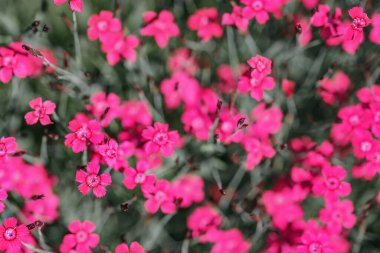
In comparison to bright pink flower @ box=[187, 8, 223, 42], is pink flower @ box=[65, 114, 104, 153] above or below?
below

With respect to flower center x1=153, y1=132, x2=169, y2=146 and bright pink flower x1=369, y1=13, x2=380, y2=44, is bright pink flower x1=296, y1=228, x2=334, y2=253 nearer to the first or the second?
flower center x1=153, y1=132, x2=169, y2=146

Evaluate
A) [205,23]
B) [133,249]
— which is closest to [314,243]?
[133,249]

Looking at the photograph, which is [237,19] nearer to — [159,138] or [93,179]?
[159,138]

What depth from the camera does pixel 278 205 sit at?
2.33 m

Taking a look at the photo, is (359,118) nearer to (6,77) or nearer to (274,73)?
(274,73)

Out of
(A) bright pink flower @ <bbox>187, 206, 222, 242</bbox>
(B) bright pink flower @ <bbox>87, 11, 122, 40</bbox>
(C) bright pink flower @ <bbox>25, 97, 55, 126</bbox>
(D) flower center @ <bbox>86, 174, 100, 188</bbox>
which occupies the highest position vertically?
(B) bright pink flower @ <bbox>87, 11, 122, 40</bbox>

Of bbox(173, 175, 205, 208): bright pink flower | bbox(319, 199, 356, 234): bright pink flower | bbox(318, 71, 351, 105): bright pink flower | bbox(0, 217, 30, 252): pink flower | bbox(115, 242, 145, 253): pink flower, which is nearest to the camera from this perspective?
bbox(0, 217, 30, 252): pink flower

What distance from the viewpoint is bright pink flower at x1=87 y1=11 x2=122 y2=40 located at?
7.31 ft

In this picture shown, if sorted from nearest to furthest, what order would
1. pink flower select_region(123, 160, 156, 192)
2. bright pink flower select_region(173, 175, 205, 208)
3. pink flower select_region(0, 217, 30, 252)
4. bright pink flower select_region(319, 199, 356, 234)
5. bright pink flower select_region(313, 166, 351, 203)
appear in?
pink flower select_region(0, 217, 30, 252), pink flower select_region(123, 160, 156, 192), bright pink flower select_region(313, 166, 351, 203), bright pink flower select_region(319, 199, 356, 234), bright pink flower select_region(173, 175, 205, 208)

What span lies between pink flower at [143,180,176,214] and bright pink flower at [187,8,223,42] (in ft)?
2.96

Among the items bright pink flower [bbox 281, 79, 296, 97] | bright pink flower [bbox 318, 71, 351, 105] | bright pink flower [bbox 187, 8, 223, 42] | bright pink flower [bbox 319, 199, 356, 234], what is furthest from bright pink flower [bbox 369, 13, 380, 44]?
bright pink flower [bbox 319, 199, 356, 234]

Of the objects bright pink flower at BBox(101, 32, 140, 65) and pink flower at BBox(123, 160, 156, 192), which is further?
bright pink flower at BBox(101, 32, 140, 65)

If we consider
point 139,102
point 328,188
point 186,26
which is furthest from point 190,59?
point 328,188

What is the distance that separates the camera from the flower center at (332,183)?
6.83 ft
